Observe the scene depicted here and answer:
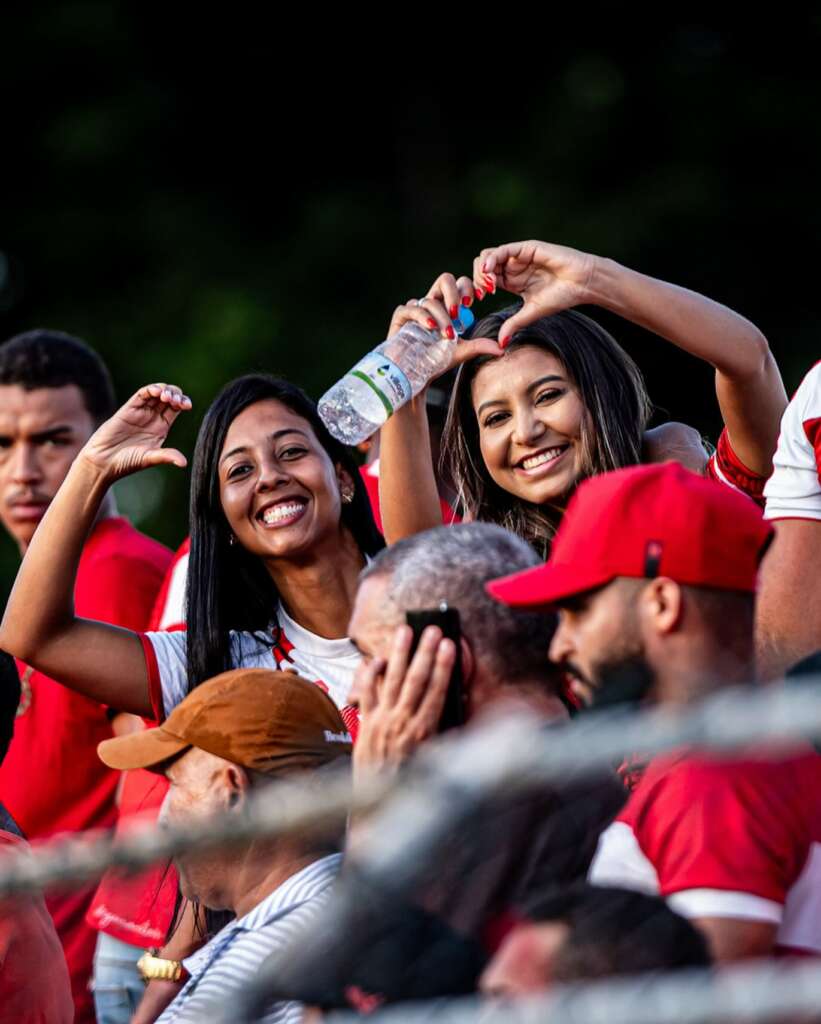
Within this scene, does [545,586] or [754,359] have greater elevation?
[754,359]

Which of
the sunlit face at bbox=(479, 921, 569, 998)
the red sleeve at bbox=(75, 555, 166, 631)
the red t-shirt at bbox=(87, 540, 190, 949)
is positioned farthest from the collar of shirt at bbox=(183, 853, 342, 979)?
the red sleeve at bbox=(75, 555, 166, 631)

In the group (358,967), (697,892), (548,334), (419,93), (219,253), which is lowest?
(697,892)

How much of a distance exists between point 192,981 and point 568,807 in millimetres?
781

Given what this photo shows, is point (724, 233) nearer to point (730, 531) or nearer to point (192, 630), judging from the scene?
point (192, 630)

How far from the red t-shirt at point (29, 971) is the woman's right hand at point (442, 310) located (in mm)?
1225

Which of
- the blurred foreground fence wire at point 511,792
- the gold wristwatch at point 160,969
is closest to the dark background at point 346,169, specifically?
the gold wristwatch at point 160,969

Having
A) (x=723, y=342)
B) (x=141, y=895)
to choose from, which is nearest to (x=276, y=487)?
(x=141, y=895)

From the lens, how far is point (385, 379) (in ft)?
11.4

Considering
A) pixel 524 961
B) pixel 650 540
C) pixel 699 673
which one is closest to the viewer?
pixel 524 961

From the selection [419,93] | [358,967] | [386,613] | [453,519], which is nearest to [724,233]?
[419,93]

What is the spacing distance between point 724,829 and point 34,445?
9.62 ft

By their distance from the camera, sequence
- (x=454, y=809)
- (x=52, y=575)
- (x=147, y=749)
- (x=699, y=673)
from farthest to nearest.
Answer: (x=52, y=575), (x=147, y=749), (x=699, y=673), (x=454, y=809)

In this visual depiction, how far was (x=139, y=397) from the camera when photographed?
364 centimetres

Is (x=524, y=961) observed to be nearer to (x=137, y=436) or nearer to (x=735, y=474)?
(x=735, y=474)
